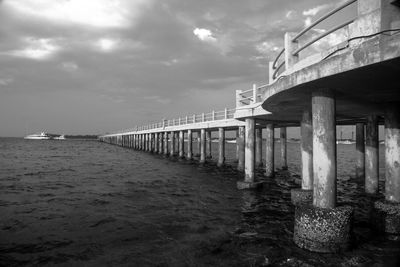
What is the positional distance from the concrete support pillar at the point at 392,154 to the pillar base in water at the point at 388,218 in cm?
38

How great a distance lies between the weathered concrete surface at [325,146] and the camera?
6469 mm

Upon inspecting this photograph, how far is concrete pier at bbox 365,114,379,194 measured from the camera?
12509mm

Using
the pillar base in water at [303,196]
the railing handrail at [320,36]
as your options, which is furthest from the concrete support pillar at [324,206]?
the pillar base in water at [303,196]

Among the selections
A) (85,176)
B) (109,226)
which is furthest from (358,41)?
(85,176)

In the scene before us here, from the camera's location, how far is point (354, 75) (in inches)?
212

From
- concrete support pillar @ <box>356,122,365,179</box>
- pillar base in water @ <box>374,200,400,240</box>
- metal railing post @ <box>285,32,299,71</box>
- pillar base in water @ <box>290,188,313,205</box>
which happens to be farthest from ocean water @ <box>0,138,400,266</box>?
metal railing post @ <box>285,32,299,71</box>

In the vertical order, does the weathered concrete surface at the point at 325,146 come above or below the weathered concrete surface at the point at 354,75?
Answer: below

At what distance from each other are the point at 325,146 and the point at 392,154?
3.33 metres

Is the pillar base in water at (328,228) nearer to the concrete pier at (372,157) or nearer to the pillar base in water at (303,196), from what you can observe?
the pillar base in water at (303,196)

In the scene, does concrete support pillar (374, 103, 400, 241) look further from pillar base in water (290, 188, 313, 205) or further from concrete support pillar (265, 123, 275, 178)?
concrete support pillar (265, 123, 275, 178)

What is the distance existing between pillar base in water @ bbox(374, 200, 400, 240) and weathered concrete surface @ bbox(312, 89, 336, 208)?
92.5 inches

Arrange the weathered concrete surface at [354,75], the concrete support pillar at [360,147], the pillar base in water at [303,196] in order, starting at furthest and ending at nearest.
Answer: the concrete support pillar at [360,147]
the pillar base in water at [303,196]
the weathered concrete surface at [354,75]

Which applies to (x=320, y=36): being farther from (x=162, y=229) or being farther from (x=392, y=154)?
(x=162, y=229)

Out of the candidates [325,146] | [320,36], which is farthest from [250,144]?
[320,36]
